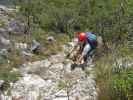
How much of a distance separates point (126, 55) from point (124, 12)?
3.43 m

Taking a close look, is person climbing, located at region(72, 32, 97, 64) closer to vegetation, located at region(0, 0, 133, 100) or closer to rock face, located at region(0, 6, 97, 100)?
vegetation, located at region(0, 0, 133, 100)

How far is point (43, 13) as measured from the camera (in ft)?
41.1

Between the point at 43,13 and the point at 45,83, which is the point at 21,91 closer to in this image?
the point at 45,83

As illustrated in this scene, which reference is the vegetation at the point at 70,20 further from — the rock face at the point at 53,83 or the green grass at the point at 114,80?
the green grass at the point at 114,80

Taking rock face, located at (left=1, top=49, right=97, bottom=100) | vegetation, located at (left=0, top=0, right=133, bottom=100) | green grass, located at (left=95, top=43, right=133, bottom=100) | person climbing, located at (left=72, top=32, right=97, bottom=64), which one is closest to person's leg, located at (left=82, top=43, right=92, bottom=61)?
person climbing, located at (left=72, top=32, right=97, bottom=64)

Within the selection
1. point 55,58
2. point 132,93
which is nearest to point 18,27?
point 55,58

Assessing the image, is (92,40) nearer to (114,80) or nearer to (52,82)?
(52,82)

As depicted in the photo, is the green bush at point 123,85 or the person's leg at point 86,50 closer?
the green bush at point 123,85

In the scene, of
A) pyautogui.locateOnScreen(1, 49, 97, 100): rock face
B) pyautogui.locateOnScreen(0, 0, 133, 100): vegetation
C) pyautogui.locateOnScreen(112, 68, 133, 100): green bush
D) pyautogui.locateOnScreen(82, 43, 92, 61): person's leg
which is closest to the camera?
pyautogui.locateOnScreen(112, 68, 133, 100): green bush

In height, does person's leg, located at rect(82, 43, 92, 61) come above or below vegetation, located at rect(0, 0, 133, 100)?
below

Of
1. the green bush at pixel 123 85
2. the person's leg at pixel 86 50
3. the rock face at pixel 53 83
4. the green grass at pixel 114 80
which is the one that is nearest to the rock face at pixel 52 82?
the rock face at pixel 53 83

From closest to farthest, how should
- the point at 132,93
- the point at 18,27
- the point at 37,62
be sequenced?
the point at 132,93 → the point at 37,62 → the point at 18,27

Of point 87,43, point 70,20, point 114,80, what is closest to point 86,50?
point 87,43

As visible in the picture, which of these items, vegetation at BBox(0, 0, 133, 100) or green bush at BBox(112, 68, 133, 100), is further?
vegetation at BBox(0, 0, 133, 100)
